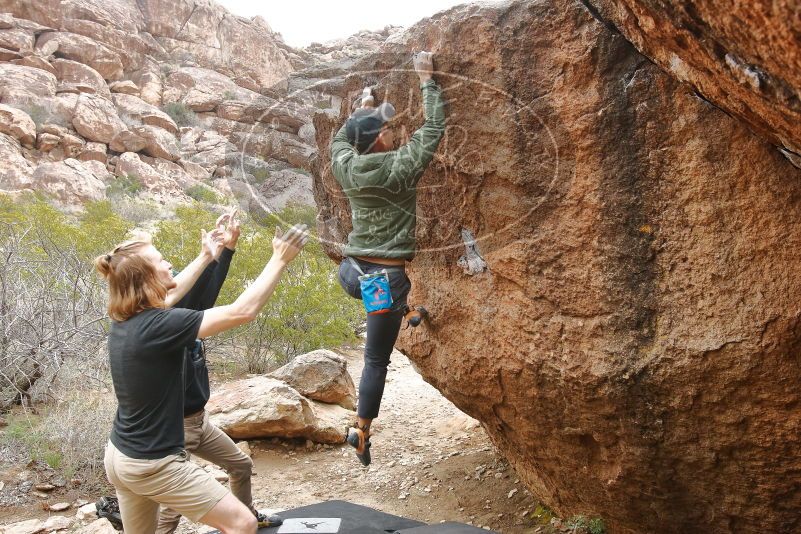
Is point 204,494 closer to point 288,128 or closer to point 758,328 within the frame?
point 758,328

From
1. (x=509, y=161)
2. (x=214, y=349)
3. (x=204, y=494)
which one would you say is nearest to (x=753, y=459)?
(x=509, y=161)

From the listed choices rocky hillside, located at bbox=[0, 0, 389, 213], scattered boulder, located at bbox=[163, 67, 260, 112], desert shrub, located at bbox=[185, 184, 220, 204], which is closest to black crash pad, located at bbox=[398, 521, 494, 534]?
rocky hillside, located at bbox=[0, 0, 389, 213]

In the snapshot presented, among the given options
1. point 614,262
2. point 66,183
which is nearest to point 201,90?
point 66,183

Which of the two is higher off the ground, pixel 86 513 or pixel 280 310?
pixel 280 310

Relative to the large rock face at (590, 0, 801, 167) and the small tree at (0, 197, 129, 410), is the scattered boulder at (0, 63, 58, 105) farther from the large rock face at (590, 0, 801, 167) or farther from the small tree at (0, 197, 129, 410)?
the large rock face at (590, 0, 801, 167)

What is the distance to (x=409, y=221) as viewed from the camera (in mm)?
3191

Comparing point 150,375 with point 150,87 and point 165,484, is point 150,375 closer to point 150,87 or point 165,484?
point 165,484

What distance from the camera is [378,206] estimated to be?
3.11 m

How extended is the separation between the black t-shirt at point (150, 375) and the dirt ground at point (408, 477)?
6.38ft

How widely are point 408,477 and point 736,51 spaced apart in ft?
13.2

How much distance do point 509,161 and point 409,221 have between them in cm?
58

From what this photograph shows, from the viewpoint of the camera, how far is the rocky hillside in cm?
2045

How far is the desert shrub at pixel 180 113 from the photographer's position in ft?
90.2

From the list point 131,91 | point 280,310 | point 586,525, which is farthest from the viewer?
point 131,91
